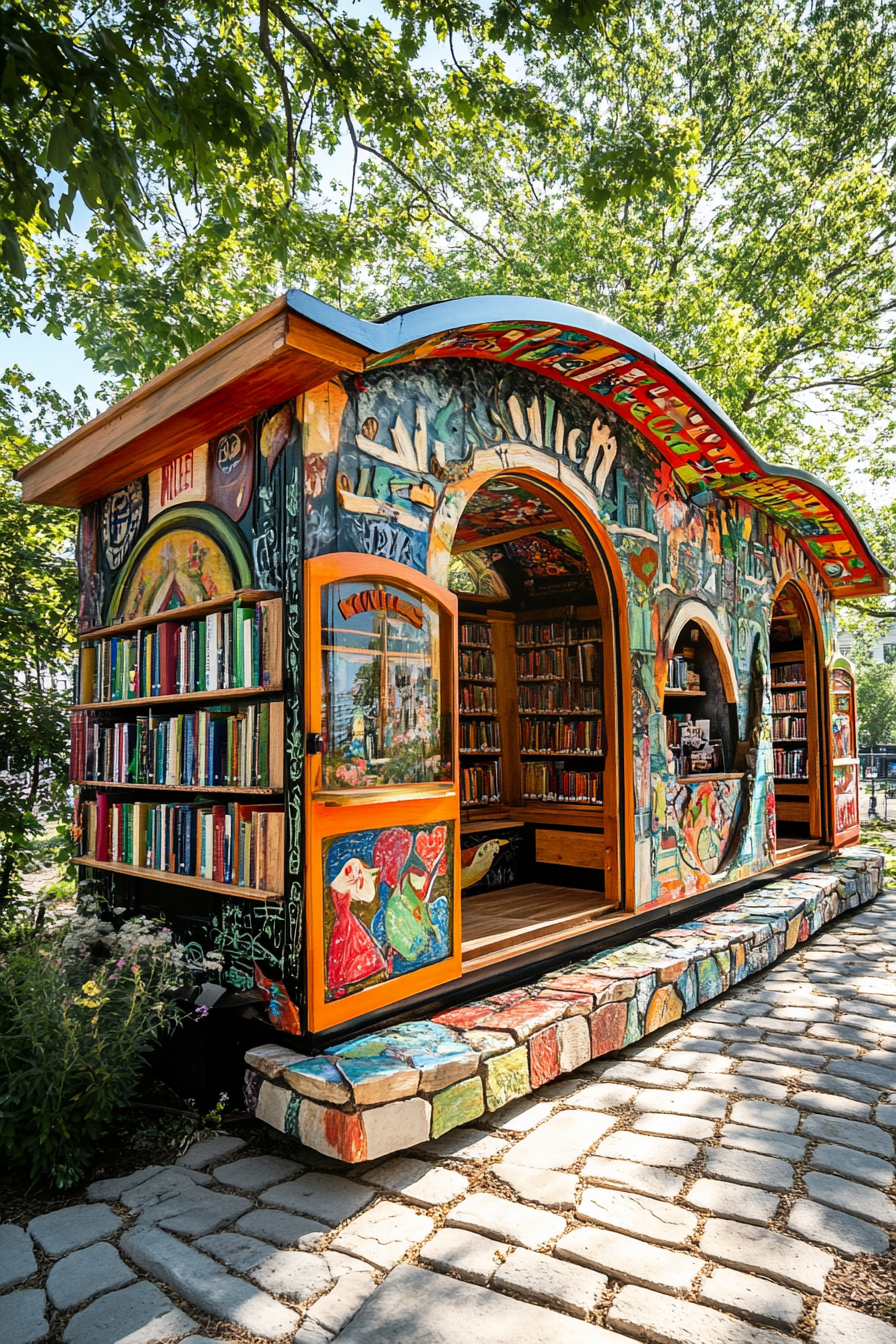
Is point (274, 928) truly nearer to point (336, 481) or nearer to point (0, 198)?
point (336, 481)

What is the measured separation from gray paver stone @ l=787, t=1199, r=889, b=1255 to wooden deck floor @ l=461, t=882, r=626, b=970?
1819mm

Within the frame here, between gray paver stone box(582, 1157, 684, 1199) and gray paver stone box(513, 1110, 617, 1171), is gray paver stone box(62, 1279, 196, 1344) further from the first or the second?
gray paver stone box(582, 1157, 684, 1199)

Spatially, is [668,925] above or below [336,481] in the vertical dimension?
below

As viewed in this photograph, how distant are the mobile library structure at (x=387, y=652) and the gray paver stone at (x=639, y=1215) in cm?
89

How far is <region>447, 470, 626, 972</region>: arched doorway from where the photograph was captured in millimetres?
6562

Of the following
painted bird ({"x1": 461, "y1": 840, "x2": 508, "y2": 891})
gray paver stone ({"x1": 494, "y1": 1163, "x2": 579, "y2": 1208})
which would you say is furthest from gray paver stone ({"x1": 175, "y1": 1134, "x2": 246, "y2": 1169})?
painted bird ({"x1": 461, "y1": 840, "x2": 508, "y2": 891})

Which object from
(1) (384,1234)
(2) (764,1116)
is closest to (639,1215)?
(1) (384,1234)

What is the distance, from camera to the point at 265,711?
364 cm

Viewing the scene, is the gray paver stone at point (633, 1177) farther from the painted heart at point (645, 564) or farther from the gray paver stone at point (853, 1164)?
the painted heart at point (645, 564)

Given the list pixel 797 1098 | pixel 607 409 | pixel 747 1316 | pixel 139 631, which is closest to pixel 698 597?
pixel 607 409

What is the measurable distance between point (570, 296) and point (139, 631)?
13.1 metres

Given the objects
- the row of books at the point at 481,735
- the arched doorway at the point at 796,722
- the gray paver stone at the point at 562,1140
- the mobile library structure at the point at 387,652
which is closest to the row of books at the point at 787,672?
the arched doorway at the point at 796,722

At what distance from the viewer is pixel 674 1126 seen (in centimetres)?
340

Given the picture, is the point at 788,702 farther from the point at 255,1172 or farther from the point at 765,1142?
the point at 255,1172
